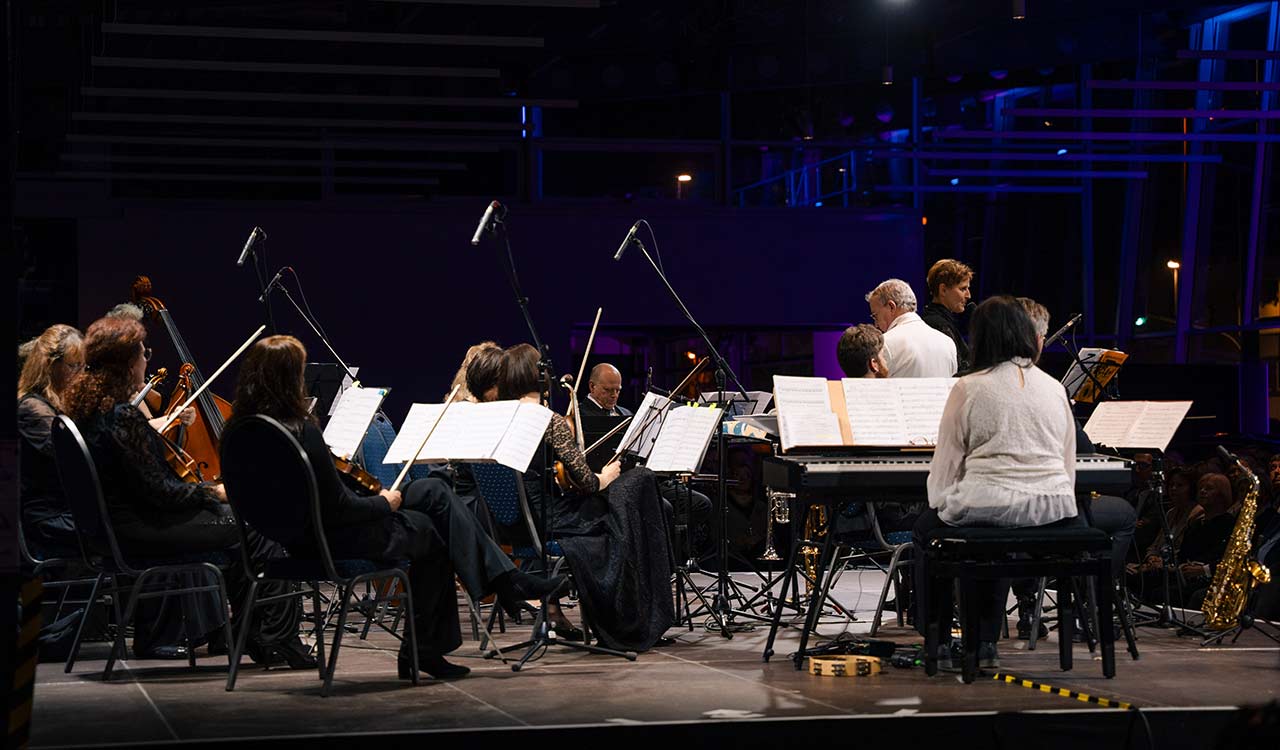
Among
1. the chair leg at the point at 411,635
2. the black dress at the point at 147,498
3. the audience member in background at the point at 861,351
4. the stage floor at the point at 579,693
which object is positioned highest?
the audience member in background at the point at 861,351

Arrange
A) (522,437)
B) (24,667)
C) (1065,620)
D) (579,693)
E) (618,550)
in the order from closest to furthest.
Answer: (24,667) < (579,693) < (522,437) < (1065,620) < (618,550)

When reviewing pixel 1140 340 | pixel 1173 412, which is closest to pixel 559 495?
pixel 1173 412

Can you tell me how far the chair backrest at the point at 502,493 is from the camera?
5145 mm

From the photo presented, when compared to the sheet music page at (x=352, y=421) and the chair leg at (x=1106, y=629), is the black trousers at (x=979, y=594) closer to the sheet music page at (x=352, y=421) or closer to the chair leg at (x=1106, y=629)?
the chair leg at (x=1106, y=629)

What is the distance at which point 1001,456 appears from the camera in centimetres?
424

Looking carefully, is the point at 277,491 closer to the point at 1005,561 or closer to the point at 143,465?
the point at 143,465

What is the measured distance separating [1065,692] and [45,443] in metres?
3.37

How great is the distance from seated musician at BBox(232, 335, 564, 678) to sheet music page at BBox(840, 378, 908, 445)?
4.00ft

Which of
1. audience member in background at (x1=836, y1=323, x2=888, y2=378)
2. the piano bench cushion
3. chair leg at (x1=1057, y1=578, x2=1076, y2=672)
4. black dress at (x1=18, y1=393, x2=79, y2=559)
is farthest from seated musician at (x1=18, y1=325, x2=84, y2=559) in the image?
chair leg at (x1=1057, y1=578, x2=1076, y2=672)

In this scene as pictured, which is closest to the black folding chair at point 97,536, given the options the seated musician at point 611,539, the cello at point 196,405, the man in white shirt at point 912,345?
the cello at point 196,405

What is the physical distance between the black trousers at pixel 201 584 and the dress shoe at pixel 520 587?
74 centimetres

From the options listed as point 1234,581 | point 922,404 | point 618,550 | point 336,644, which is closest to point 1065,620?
point 922,404

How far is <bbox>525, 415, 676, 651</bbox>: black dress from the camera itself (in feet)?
16.6

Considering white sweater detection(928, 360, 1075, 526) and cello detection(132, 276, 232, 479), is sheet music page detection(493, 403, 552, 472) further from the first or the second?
cello detection(132, 276, 232, 479)
